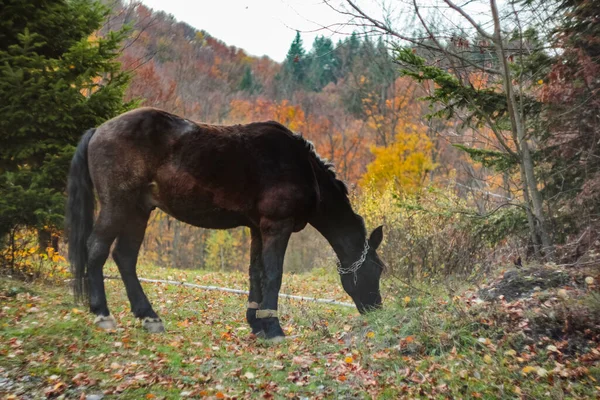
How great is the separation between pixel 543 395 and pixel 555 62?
5.74m

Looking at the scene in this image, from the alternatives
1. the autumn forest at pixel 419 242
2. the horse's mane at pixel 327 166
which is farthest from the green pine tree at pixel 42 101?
the horse's mane at pixel 327 166

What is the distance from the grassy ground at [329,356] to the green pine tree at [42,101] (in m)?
2.00

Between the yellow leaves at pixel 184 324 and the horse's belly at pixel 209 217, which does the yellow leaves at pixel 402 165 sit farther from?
the horse's belly at pixel 209 217

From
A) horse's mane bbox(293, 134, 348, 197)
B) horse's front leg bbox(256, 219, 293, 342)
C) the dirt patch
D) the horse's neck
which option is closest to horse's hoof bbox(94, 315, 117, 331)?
horse's front leg bbox(256, 219, 293, 342)

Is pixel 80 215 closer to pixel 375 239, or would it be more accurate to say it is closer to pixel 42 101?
pixel 42 101

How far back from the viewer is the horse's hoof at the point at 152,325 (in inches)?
251

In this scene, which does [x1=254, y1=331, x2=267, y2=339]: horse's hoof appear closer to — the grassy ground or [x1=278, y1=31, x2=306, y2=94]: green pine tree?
the grassy ground

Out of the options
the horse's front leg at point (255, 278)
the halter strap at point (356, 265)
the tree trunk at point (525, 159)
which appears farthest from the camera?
the tree trunk at point (525, 159)

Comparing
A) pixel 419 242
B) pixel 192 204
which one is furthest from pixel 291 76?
pixel 192 204

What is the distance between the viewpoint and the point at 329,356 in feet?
18.5

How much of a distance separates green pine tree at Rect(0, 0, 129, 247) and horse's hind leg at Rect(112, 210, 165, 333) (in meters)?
2.51

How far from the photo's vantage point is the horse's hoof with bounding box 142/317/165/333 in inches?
251

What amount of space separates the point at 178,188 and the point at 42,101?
393 cm

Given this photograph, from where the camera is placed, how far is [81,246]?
250 inches
